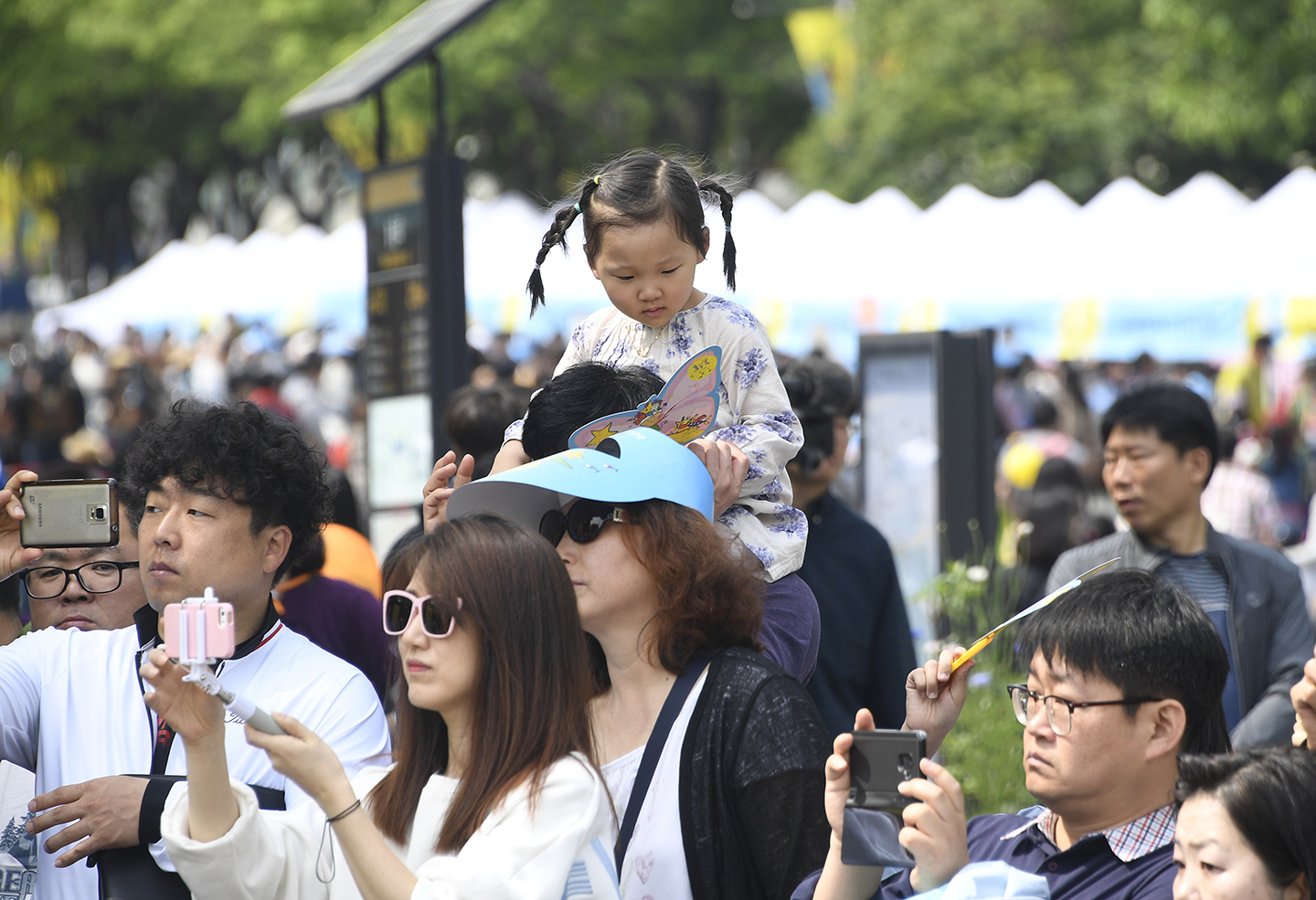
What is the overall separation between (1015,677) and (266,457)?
3.55 meters

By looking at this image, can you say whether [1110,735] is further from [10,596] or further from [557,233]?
[10,596]

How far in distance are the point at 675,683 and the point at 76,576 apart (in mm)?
1464

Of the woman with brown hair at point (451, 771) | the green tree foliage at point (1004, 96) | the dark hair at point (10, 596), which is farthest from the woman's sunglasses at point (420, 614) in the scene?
the green tree foliage at point (1004, 96)

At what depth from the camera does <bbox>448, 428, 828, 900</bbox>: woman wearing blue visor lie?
238cm

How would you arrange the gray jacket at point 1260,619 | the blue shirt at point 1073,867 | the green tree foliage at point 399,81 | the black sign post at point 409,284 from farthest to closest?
the green tree foliage at point 399,81, the black sign post at point 409,284, the gray jacket at point 1260,619, the blue shirt at point 1073,867

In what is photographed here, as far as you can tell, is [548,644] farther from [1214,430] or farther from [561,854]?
[1214,430]

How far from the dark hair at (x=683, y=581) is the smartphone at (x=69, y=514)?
1.03 metres

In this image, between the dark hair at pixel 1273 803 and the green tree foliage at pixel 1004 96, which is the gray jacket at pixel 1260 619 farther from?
the green tree foliage at pixel 1004 96

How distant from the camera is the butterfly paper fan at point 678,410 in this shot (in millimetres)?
2670

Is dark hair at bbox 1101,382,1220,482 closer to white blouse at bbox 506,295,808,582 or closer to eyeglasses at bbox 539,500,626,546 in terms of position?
white blouse at bbox 506,295,808,582

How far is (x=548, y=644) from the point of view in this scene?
2180 millimetres

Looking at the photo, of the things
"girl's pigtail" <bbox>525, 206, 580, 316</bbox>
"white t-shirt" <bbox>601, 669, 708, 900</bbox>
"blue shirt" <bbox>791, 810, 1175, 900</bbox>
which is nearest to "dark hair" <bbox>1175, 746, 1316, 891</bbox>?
"blue shirt" <bbox>791, 810, 1175, 900</bbox>

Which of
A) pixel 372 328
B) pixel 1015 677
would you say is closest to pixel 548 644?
pixel 1015 677

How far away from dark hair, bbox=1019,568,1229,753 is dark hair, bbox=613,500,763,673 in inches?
22.4
